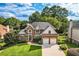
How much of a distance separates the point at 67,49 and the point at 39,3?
45cm

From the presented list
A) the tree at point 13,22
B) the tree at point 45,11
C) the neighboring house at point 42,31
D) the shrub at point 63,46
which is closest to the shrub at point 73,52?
the shrub at point 63,46

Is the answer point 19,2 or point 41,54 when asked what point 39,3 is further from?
point 41,54

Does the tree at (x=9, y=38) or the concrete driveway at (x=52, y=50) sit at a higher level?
the tree at (x=9, y=38)

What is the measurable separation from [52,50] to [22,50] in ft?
0.83

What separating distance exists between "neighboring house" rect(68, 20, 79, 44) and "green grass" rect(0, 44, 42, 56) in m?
0.28

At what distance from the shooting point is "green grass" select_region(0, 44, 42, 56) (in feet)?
9.07

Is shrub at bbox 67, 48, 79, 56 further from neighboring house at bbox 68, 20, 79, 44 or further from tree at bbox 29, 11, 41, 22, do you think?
tree at bbox 29, 11, 41, 22

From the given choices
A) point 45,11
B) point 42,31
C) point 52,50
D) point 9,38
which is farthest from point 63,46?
point 9,38

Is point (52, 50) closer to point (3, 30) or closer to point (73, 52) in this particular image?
point (73, 52)

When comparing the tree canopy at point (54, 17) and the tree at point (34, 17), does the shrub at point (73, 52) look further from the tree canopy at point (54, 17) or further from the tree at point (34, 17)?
the tree at point (34, 17)

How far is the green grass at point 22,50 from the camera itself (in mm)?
2766

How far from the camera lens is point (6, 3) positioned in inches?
109

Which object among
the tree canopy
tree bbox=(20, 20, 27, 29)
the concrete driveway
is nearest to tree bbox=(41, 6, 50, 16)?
the tree canopy

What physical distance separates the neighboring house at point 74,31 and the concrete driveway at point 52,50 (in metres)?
0.14
